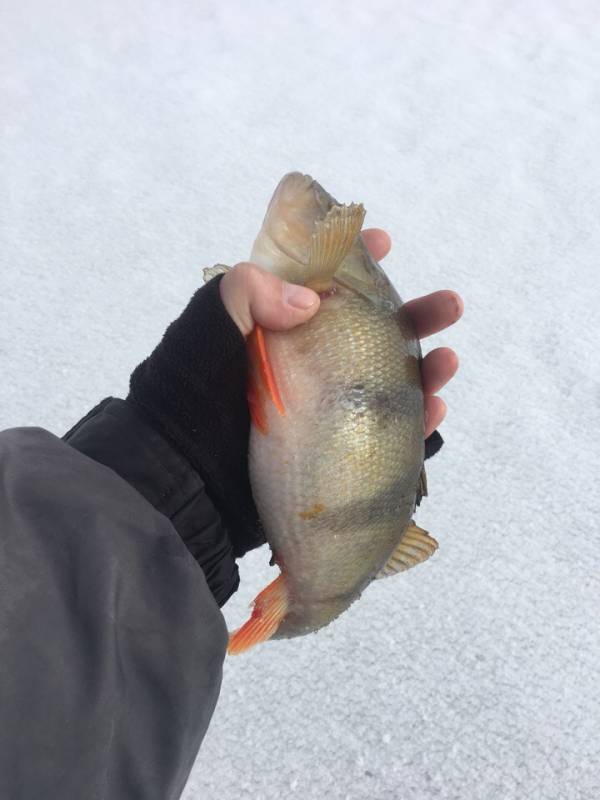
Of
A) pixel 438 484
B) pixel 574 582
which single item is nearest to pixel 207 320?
pixel 438 484

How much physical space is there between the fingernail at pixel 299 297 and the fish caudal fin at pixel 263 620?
45 cm

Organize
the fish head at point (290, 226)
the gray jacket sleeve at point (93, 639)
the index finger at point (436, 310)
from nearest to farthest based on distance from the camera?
1. the gray jacket sleeve at point (93, 639)
2. the fish head at point (290, 226)
3. the index finger at point (436, 310)

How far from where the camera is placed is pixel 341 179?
9.32 ft

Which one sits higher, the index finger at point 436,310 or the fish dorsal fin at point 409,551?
the index finger at point 436,310

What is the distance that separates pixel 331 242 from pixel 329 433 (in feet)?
1.00

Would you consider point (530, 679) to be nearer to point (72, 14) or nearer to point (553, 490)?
point (553, 490)

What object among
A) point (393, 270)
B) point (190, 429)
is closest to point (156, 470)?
point (190, 429)

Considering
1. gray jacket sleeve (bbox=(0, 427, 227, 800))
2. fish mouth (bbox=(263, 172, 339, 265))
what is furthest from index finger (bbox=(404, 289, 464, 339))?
gray jacket sleeve (bbox=(0, 427, 227, 800))

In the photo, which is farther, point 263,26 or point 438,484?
point 263,26

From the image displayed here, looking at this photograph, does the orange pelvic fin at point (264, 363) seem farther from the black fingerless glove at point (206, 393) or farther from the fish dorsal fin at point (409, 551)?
the fish dorsal fin at point (409, 551)

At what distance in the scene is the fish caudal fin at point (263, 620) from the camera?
117 centimetres

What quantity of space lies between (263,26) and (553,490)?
277cm

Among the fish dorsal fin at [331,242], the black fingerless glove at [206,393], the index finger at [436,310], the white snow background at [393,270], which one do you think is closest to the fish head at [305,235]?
the fish dorsal fin at [331,242]

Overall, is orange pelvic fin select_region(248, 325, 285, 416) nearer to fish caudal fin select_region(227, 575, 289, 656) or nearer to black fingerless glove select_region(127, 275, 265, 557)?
black fingerless glove select_region(127, 275, 265, 557)
